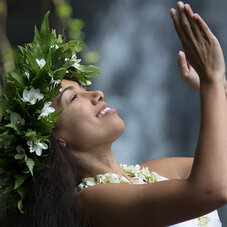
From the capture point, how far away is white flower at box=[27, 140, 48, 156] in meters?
1.75

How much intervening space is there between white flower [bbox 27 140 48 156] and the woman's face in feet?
0.45

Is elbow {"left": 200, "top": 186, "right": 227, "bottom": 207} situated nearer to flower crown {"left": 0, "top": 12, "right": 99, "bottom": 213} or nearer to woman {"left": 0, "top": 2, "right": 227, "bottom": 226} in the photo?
woman {"left": 0, "top": 2, "right": 227, "bottom": 226}

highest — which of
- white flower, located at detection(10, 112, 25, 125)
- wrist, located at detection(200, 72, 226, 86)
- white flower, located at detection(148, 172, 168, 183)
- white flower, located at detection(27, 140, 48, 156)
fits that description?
white flower, located at detection(10, 112, 25, 125)

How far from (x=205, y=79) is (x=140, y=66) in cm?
248

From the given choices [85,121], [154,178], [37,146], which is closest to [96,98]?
[85,121]

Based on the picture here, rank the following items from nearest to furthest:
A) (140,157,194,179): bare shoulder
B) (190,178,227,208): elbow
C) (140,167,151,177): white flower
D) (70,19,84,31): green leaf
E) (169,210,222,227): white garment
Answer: (190,178,227,208): elbow < (169,210,222,227): white garment < (140,167,151,177): white flower < (140,157,194,179): bare shoulder < (70,19,84,31): green leaf

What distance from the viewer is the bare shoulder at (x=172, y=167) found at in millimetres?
2170

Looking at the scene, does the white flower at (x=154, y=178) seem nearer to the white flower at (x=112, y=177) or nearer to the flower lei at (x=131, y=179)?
the flower lei at (x=131, y=179)

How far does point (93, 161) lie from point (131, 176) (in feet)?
0.87

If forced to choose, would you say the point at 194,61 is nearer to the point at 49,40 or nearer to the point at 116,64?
the point at 49,40

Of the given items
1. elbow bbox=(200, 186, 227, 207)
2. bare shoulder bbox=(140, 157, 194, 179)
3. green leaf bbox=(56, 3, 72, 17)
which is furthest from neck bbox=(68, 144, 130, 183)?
green leaf bbox=(56, 3, 72, 17)

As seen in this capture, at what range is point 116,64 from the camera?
3934 millimetres

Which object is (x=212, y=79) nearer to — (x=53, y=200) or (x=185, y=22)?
(x=185, y=22)

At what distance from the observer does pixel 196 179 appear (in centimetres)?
139
